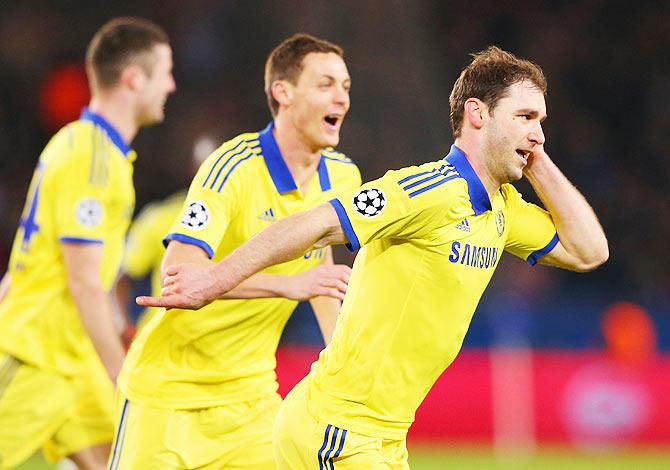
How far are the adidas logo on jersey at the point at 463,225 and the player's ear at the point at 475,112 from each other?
1.22 ft

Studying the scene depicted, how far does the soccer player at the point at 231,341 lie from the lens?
4.97 metres

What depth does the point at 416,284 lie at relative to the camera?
4.12 metres

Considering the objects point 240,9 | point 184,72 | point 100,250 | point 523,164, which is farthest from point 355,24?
point 523,164

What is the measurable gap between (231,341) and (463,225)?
1.41 metres

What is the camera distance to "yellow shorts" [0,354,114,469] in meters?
5.91

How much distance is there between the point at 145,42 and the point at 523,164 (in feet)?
9.39

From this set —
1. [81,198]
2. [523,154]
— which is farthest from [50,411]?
[523,154]

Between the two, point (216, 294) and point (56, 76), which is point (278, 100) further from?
point (56, 76)

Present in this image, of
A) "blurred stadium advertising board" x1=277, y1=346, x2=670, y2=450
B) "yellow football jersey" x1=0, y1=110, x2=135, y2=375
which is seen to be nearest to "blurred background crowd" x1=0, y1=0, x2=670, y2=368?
"blurred stadium advertising board" x1=277, y1=346, x2=670, y2=450

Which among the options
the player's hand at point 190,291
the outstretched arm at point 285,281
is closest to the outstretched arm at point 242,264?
the player's hand at point 190,291

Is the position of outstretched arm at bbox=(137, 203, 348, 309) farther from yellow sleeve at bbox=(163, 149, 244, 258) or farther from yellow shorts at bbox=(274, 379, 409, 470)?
yellow sleeve at bbox=(163, 149, 244, 258)

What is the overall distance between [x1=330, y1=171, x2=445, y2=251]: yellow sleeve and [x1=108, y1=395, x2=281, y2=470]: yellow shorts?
1.50m

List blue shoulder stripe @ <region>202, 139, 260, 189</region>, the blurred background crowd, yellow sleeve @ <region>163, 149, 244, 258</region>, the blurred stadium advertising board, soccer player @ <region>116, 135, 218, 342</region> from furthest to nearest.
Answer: the blurred background crowd, the blurred stadium advertising board, soccer player @ <region>116, 135, 218, 342</region>, blue shoulder stripe @ <region>202, 139, 260, 189</region>, yellow sleeve @ <region>163, 149, 244, 258</region>

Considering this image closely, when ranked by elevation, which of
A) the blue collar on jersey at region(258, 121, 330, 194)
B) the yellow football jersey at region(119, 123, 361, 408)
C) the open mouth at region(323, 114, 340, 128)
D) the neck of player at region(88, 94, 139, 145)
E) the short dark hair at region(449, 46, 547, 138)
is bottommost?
the yellow football jersey at region(119, 123, 361, 408)
